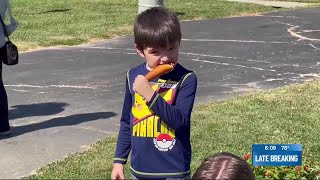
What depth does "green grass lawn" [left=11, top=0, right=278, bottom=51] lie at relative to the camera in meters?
15.0

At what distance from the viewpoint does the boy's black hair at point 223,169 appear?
2.41 metres

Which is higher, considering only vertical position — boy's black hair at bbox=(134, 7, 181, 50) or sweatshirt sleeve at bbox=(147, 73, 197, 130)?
boy's black hair at bbox=(134, 7, 181, 50)

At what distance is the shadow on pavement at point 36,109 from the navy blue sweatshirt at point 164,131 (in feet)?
15.4

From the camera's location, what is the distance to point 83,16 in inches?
741

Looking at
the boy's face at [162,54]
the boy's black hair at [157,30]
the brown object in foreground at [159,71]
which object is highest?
the boy's black hair at [157,30]

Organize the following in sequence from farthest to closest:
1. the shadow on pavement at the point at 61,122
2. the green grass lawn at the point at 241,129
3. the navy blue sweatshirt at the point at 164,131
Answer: the shadow on pavement at the point at 61,122
the green grass lawn at the point at 241,129
the navy blue sweatshirt at the point at 164,131

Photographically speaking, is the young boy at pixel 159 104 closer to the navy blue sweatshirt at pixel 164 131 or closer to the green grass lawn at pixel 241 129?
the navy blue sweatshirt at pixel 164 131

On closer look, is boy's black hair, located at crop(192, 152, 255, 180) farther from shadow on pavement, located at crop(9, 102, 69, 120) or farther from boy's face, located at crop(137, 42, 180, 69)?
shadow on pavement, located at crop(9, 102, 69, 120)

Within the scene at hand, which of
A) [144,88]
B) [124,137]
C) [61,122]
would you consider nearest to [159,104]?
[144,88]

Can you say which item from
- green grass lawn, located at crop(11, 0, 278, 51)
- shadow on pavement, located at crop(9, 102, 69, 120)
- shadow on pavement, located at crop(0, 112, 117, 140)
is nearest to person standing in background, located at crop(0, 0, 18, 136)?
shadow on pavement, located at crop(0, 112, 117, 140)

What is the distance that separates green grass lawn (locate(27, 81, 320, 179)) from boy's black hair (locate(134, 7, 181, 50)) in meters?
2.51

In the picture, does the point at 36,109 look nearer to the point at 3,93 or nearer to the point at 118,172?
the point at 3,93

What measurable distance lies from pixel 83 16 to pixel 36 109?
35.0 feet

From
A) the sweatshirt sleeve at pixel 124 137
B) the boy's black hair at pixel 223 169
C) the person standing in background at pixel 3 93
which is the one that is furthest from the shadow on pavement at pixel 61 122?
the boy's black hair at pixel 223 169
